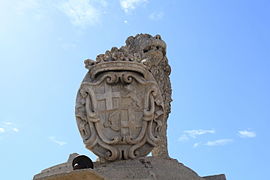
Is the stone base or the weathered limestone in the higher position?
the weathered limestone

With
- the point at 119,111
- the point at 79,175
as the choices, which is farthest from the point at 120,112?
the point at 79,175

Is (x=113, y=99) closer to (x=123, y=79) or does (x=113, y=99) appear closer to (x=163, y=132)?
(x=123, y=79)

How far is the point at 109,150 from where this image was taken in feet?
17.1

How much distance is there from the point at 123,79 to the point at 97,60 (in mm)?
419

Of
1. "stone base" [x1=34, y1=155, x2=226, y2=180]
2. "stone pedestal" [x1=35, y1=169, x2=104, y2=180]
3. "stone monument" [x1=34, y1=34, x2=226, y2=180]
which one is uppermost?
"stone monument" [x1=34, y1=34, x2=226, y2=180]

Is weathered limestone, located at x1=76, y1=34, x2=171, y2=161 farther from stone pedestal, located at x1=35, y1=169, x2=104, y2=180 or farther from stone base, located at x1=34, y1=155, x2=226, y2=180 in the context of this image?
stone pedestal, located at x1=35, y1=169, x2=104, y2=180

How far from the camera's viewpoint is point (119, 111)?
5348mm

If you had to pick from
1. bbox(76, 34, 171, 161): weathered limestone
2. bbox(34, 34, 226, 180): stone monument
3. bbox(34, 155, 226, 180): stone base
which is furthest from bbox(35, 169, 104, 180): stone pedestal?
bbox(76, 34, 171, 161): weathered limestone

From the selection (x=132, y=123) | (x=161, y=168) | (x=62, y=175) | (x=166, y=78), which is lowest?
(x=62, y=175)

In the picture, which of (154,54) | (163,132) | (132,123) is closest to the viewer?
(132,123)

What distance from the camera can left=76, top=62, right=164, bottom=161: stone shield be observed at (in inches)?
207

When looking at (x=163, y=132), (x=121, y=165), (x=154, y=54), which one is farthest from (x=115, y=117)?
(x=154, y=54)

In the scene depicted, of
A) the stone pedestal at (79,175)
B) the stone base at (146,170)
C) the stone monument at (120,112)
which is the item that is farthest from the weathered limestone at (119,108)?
the stone pedestal at (79,175)

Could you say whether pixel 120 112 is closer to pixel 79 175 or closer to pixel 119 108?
pixel 119 108
